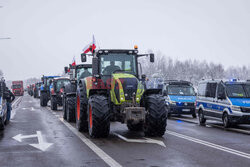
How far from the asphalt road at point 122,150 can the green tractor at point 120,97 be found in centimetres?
49

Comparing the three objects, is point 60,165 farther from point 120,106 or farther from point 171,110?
point 171,110

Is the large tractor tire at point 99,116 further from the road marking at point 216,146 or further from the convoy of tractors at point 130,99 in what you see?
the road marking at point 216,146

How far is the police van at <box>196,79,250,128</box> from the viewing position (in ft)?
52.8

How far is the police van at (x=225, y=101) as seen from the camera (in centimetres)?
1609

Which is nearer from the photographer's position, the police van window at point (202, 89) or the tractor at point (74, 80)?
the police van window at point (202, 89)

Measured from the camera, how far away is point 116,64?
13945 millimetres

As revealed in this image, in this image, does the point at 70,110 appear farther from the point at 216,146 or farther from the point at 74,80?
the point at 216,146

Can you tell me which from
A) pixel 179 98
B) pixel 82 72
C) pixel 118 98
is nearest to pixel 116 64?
pixel 118 98

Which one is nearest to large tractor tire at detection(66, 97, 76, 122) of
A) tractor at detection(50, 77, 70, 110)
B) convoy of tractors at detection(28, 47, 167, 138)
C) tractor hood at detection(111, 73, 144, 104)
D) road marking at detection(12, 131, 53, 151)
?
convoy of tractors at detection(28, 47, 167, 138)

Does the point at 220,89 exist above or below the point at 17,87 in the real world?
below

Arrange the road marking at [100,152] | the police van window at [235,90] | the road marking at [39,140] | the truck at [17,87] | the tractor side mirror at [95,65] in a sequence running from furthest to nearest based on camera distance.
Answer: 1. the truck at [17,87]
2. the police van window at [235,90]
3. the tractor side mirror at [95,65]
4. the road marking at [39,140]
5. the road marking at [100,152]

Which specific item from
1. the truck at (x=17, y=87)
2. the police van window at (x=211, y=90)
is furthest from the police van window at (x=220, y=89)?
the truck at (x=17, y=87)

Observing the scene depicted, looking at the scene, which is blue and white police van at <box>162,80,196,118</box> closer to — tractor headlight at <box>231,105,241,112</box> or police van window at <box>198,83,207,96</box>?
police van window at <box>198,83,207,96</box>

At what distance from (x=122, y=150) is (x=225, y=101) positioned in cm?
799
